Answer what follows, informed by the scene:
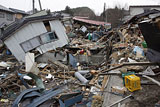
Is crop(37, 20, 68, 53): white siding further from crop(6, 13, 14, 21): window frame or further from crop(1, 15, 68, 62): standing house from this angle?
crop(6, 13, 14, 21): window frame

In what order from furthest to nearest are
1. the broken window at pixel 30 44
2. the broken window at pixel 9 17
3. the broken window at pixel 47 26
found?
the broken window at pixel 9 17, the broken window at pixel 47 26, the broken window at pixel 30 44

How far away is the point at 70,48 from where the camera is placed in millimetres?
13070

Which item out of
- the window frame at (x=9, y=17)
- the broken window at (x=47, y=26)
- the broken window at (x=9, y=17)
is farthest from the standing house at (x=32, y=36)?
the broken window at (x=9, y=17)

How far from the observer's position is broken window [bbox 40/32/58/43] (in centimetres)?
1189

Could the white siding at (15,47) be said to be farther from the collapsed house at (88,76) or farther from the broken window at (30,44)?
the broken window at (30,44)

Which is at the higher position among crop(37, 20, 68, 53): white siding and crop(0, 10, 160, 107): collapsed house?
crop(37, 20, 68, 53): white siding

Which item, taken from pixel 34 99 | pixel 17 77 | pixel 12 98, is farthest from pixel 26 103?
pixel 17 77

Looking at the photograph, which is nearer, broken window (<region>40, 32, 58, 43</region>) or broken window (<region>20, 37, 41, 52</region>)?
broken window (<region>20, 37, 41, 52</region>)

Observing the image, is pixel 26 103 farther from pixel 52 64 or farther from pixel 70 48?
pixel 70 48

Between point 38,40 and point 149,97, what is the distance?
10.5m

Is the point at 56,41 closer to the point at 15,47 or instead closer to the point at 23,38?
the point at 23,38

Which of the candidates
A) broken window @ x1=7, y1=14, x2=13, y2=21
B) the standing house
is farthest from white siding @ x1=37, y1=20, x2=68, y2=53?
broken window @ x1=7, y1=14, x2=13, y2=21

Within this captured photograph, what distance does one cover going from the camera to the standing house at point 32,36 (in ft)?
36.3

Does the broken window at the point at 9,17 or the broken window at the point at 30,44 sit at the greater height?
the broken window at the point at 9,17
